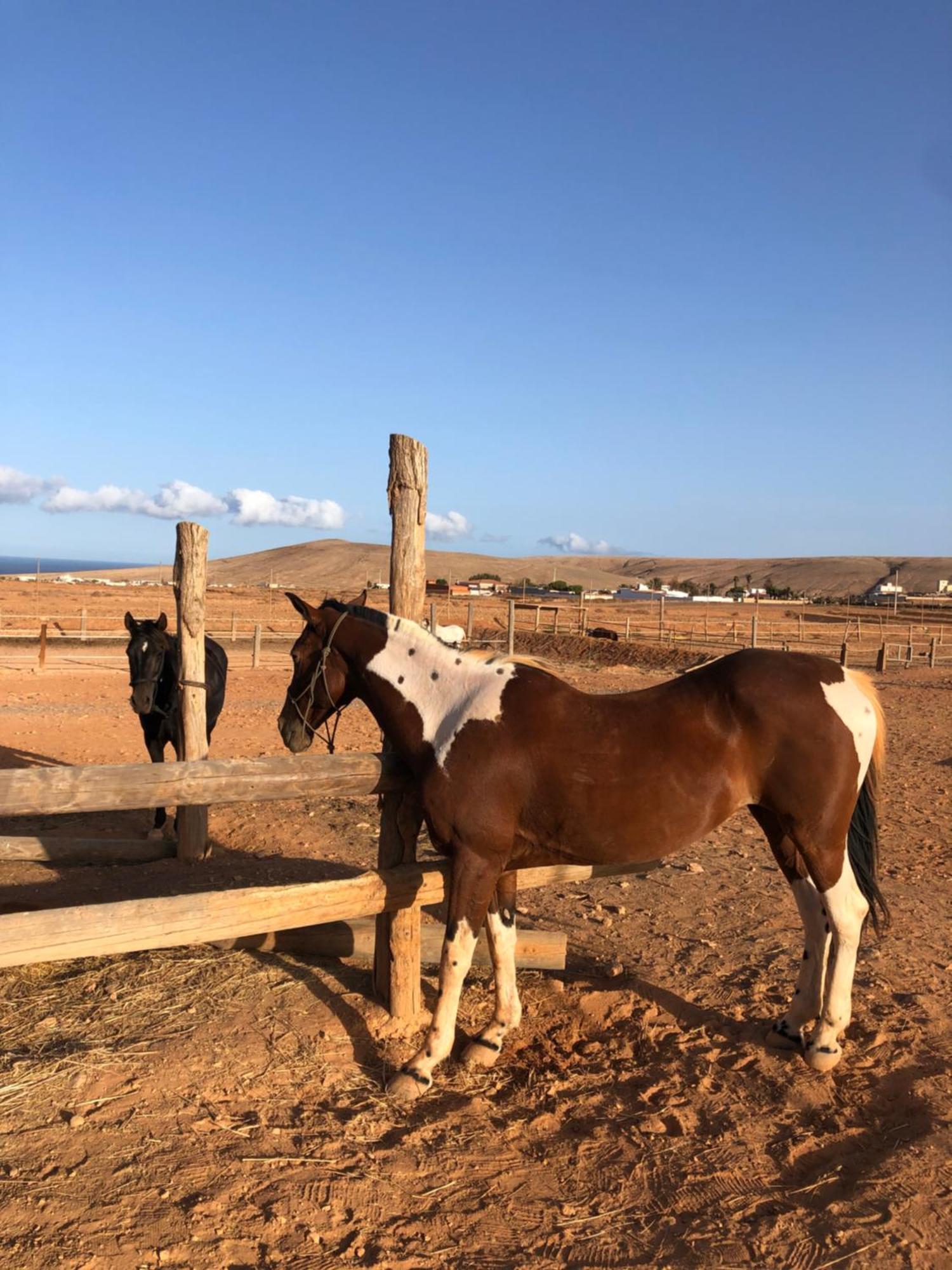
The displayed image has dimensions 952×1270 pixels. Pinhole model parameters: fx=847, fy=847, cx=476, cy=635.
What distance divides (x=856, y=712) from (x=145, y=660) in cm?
635

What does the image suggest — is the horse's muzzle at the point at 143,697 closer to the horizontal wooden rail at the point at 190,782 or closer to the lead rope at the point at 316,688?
the horizontal wooden rail at the point at 190,782

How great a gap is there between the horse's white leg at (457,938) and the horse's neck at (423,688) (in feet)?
1.82

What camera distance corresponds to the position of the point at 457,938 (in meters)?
4.05

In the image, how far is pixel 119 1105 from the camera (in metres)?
3.45

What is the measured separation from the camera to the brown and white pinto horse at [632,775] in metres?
4.04

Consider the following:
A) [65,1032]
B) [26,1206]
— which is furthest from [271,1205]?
[65,1032]

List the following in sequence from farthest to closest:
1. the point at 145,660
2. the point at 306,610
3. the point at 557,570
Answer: the point at 557,570 < the point at 145,660 < the point at 306,610

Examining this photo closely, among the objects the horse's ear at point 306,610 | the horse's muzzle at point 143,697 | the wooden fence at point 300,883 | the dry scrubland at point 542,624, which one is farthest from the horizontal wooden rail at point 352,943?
the dry scrubland at point 542,624

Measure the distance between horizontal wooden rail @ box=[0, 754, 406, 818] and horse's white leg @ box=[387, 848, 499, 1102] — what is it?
0.74 meters

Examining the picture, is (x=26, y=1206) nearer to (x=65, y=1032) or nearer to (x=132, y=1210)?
(x=132, y=1210)

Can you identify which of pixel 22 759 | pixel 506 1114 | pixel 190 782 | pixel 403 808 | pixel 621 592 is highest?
pixel 621 592

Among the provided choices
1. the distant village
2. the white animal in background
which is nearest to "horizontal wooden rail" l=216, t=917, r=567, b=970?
the white animal in background

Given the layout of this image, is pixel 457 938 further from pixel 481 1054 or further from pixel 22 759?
pixel 22 759

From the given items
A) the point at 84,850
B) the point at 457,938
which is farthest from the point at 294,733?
the point at 84,850
